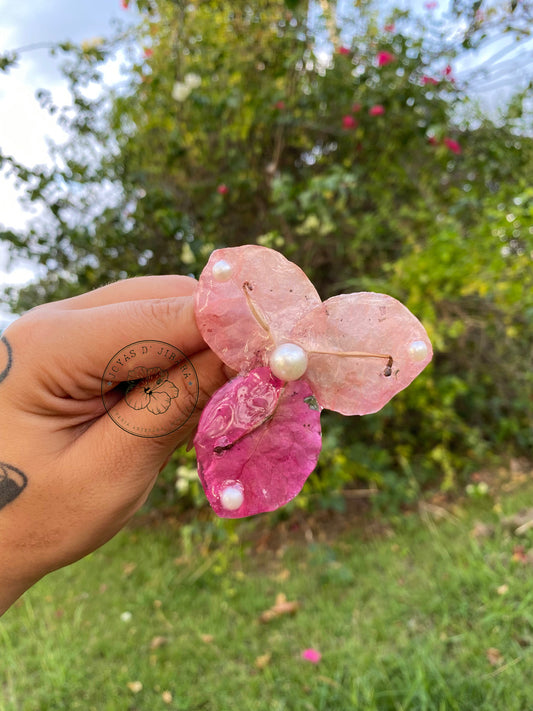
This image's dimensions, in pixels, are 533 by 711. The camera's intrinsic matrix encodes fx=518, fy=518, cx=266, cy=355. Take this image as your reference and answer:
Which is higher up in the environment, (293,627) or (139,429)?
(139,429)

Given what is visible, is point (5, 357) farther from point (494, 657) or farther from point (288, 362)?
point (494, 657)

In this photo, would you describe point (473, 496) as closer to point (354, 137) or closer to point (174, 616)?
point (174, 616)

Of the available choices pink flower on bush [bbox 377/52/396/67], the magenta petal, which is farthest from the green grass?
pink flower on bush [bbox 377/52/396/67]

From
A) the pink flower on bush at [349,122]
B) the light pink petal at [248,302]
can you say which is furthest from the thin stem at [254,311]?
the pink flower on bush at [349,122]

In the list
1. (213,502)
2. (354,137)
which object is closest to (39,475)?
(213,502)

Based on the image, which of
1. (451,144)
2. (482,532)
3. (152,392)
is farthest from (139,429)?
(451,144)

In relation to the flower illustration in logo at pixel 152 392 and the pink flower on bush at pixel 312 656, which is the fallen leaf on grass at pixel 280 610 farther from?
the flower illustration in logo at pixel 152 392
